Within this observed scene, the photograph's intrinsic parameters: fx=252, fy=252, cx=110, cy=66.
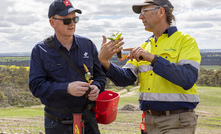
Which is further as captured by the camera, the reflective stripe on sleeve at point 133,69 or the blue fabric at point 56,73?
the reflective stripe on sleeve at point 133,69

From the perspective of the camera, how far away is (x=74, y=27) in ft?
12.0

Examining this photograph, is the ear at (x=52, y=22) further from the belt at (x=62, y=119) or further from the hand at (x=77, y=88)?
the belt at (x=62, y=119)

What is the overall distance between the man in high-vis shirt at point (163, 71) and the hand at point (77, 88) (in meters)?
0.56

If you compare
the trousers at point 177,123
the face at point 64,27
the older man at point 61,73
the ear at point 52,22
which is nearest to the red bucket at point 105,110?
Answer: the older man at point 61,73

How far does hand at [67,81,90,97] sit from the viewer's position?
3.28 meters

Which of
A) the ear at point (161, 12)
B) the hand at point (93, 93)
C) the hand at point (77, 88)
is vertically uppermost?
the ear at point (161, 12)

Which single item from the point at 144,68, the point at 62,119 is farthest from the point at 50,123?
the point at 144,68

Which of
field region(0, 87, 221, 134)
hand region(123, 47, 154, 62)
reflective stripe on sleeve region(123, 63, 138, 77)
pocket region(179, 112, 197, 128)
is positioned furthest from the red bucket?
field region(0, 87, 221, 134)

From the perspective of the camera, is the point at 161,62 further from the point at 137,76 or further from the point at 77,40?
the point at 77,40

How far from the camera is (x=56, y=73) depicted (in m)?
3.53

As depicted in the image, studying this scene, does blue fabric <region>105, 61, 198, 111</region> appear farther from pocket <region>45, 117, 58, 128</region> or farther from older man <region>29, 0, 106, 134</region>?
pocket <region>45, 117, 58, 128</region>

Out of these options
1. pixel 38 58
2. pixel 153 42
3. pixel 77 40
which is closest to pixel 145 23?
pixel 153 42

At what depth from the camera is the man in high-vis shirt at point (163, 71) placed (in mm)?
3268

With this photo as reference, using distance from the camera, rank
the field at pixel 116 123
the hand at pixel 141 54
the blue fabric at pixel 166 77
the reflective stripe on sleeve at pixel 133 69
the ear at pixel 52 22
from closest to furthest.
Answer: the blue fabric at pixel 166 77
the hand at pixel 141 54
the ear at pixel 52 22
the reflective stripe on sleeve at pixel 133 69
the field at pixel 116 123
